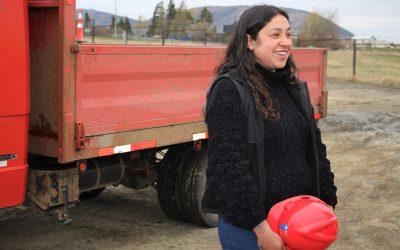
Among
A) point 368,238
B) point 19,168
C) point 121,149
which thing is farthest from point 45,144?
point 368,238

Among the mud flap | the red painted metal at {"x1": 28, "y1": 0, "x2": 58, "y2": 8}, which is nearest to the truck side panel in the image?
the red painted metal at {"x1": 28, "y1": 0, "x2": 58, "y2": 8}

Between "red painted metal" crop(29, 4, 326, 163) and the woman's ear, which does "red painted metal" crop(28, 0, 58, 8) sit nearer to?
"red painted metal" crop(29, 4, 326, 163)

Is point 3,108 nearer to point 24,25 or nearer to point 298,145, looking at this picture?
point 24,25

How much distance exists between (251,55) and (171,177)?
320 cm

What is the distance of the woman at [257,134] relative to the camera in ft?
7.17

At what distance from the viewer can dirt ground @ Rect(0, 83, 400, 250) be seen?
16.9 ft

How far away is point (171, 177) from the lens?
215 inches

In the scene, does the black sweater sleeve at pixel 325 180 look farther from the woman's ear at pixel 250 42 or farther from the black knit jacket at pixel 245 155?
the woman's ear at pixel 250 42

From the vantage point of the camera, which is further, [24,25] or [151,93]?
[151,93]

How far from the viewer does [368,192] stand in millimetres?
7086

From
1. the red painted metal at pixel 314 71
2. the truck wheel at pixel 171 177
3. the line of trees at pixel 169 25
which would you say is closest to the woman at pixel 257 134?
the truck wheel at pixel 171 177

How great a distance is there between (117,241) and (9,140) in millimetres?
1820

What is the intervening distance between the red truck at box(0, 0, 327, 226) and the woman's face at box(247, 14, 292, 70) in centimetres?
186

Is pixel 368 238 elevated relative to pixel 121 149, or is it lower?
lower
